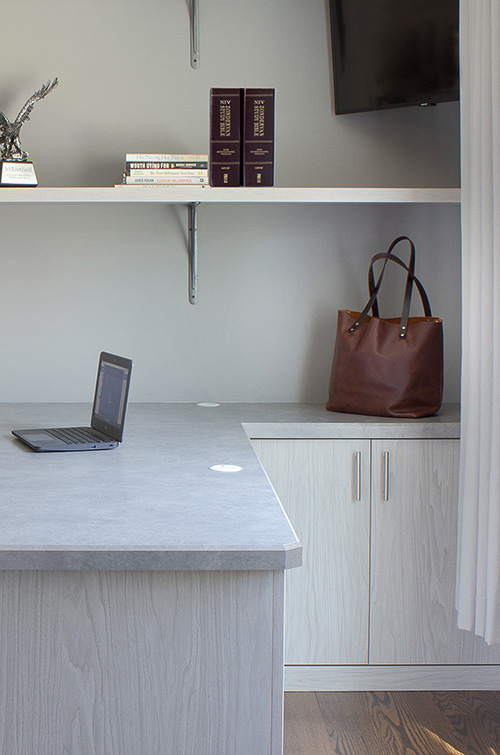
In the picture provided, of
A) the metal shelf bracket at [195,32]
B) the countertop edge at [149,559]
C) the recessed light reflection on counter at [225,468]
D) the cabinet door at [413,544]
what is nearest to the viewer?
the countertop edge at [149,559]

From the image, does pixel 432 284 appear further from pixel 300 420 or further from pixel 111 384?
pixel 111 384

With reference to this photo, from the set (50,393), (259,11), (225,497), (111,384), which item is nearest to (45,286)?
(50,393)

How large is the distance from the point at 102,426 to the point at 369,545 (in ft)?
2.94

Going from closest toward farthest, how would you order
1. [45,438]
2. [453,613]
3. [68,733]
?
[68,733], [45,438], [453,613]

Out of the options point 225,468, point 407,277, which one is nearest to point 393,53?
point 407,277

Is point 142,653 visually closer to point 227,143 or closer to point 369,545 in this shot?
point 369,545

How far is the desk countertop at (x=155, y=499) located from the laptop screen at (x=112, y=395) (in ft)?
0.21

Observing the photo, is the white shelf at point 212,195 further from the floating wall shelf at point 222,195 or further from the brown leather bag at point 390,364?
the brown leather bag at point 390,364

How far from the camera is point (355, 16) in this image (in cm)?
255

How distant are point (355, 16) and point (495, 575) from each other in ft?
5.90

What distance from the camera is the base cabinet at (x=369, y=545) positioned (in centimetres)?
232

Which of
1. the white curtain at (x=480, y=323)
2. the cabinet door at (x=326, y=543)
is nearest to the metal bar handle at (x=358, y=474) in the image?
the cabinet door at (x=326, y=543)

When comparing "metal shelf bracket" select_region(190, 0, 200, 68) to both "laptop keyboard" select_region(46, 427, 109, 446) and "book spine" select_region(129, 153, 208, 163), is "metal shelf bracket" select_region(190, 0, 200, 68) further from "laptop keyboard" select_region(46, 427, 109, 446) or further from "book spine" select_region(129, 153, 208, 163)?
"laptop keyboard" select_region(46, 427, 109, 446)

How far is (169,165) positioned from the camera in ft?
7.77
